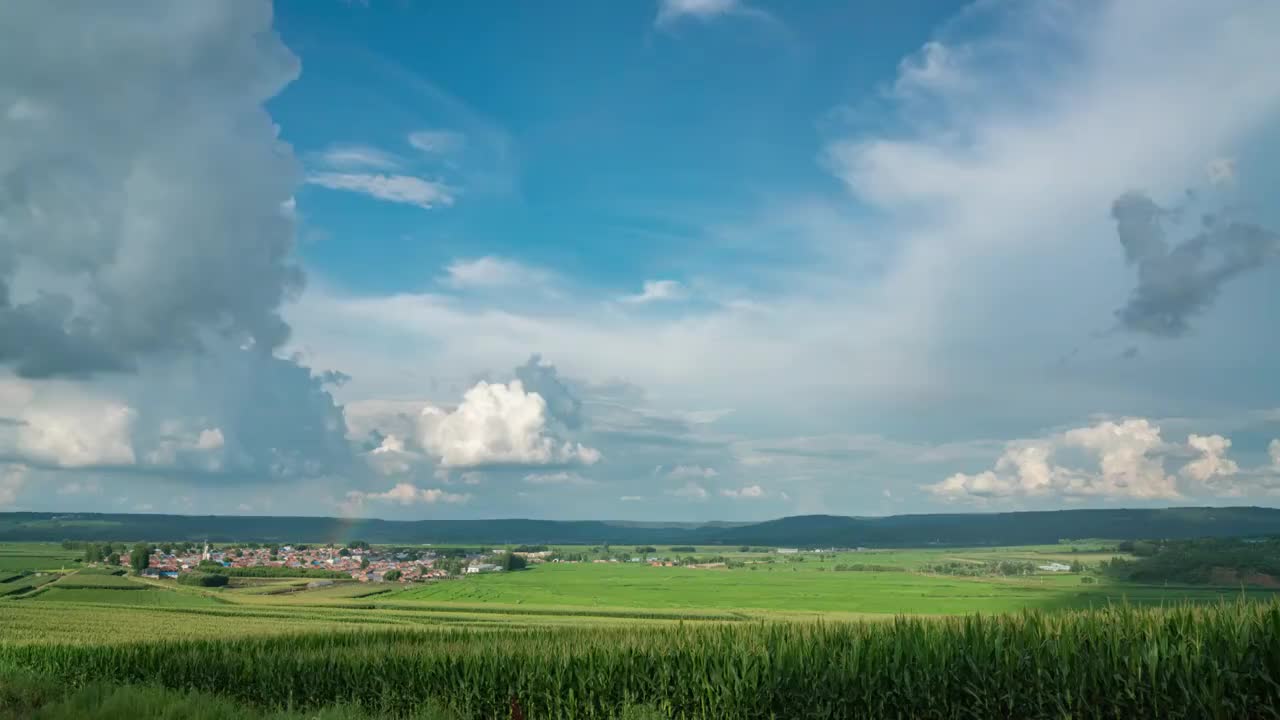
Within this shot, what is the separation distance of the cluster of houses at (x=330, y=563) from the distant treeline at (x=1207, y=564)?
11081cm

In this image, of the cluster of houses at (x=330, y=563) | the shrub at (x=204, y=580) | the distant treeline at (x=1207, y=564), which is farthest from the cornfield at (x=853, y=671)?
the cluster of houses at (x=330, y=563)

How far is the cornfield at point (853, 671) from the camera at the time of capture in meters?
13.4

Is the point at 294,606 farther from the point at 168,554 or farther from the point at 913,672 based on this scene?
the point at 168,554

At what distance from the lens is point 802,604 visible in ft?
359

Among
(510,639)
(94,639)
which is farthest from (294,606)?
(510,639)

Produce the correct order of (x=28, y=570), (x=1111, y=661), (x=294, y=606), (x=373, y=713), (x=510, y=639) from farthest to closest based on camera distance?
1. (x=28, y=570)
2. (x=294, y=606)
3. (x=510, y=639)
4. (x=373, y=713)
5. (x=1111, y=661)

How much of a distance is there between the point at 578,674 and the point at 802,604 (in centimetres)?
9624

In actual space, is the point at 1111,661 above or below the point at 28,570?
above

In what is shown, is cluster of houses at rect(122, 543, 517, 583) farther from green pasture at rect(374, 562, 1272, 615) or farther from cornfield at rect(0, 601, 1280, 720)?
cornfield at rect(0, 601, 1280, 720)

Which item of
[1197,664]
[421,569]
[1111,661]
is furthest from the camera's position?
[421,569]

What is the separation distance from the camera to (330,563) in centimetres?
16738

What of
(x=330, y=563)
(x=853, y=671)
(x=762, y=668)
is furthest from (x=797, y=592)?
(x=853, y=671)

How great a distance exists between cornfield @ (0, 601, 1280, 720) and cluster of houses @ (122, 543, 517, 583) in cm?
12006

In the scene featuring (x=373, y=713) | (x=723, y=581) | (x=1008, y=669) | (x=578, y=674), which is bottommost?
(x=723, y=581)
